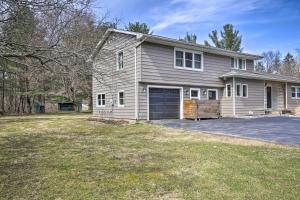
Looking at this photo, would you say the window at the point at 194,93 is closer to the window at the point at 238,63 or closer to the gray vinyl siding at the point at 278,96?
the window at the point at 238,63

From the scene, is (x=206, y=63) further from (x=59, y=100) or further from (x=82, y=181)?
Answer: (x=59, y=100)

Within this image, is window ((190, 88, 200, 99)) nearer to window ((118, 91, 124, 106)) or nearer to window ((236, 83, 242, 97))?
window ((236, 83, 242, 97))

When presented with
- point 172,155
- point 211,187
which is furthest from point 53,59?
point 211,187

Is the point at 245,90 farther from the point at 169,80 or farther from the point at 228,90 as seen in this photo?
the point at 169,80

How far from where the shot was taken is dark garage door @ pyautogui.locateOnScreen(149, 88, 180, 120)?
52.5 ft

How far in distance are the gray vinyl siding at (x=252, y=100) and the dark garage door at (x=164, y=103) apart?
438 centimetres

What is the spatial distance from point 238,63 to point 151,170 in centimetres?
1756

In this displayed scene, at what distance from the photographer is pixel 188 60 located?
17719 mm

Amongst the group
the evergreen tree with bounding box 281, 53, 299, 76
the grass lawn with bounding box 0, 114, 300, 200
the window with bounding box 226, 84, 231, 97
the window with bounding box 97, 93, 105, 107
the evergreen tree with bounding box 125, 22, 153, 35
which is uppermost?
the evergreen tree with bounding box 125, 22, 153, 35

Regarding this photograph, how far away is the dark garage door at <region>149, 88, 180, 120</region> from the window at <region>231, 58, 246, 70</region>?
619 centimetres

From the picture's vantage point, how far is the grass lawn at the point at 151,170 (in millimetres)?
4543

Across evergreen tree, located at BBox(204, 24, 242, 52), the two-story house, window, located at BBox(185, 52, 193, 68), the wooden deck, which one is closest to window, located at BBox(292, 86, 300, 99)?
the two-story house

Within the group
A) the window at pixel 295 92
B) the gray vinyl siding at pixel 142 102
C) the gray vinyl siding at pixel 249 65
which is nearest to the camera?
the gray vinyl siding at pixel 142 102

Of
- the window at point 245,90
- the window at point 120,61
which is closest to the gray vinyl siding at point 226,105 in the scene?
the window at point 245,90
